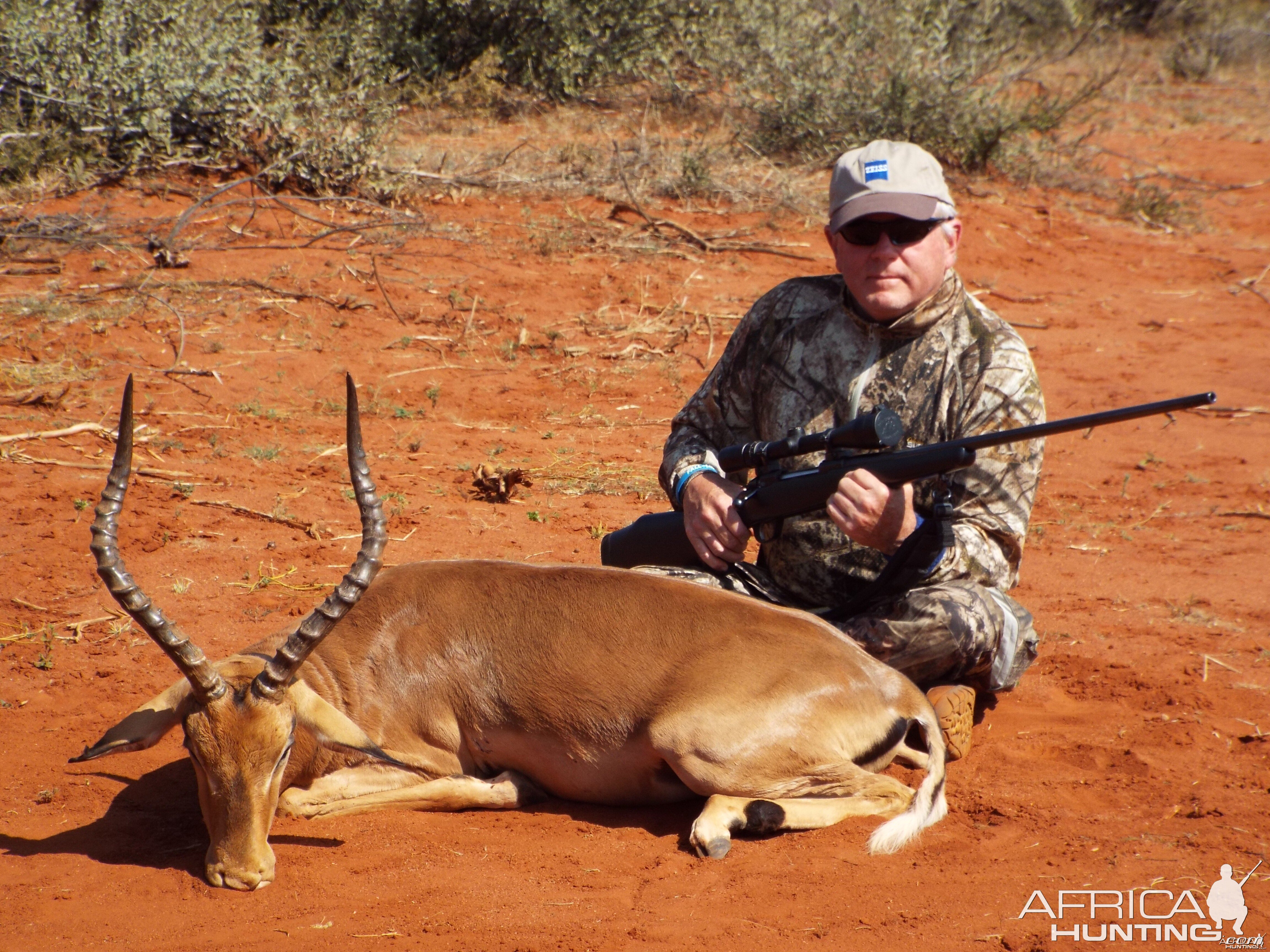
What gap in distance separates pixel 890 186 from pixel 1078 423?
1.19 m

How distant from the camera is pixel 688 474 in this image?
5.25 meters

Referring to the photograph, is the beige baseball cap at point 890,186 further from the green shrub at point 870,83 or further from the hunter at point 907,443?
the green shrub at point 870,83

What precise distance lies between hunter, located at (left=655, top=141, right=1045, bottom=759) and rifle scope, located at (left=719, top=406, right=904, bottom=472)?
4.6 inches

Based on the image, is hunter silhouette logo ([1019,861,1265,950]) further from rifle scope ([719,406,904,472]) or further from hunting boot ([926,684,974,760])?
rifle scope ([719,406,904,472])

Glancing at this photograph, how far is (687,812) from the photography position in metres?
4.52

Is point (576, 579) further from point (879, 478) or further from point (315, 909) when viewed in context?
point (315, 909)

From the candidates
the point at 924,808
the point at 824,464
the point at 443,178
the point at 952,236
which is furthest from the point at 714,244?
the point at 924,808

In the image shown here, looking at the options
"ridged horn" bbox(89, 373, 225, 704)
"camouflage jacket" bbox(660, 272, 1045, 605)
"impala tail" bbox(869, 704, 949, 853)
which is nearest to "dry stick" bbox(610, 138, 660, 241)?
"camouflage jacket" bbox(660, 272, 1045, 605)

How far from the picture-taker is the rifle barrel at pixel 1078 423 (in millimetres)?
3764

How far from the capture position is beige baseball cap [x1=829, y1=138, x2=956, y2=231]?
15.2 feet

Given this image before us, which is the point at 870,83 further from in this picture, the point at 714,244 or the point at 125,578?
the point at 125,578

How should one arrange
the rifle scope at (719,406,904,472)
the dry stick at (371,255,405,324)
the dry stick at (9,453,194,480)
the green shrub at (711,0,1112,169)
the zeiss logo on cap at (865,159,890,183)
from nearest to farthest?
1. the rifle scope at (719,406,904,472)
2. the zeiss logo on cap at (865,159,890,183)
3. the dry stick at (9,453,194,480)
4. the dry stick at (371,255,405,324)
5. the green shrub at (711,0,1112,169)

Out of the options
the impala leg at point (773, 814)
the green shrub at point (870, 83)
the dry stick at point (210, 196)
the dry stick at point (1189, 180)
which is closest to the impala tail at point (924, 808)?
the impala leg at point (773, 814)

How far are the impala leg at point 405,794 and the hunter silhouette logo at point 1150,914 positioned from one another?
1.93 meters
